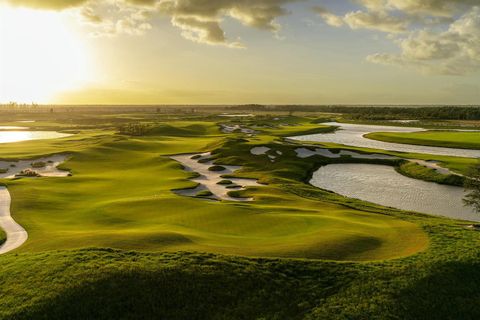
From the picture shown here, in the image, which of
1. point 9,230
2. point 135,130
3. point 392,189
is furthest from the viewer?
point 135,130

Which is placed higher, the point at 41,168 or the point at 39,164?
the point at 39,164

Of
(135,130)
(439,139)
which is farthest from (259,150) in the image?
(135,130)

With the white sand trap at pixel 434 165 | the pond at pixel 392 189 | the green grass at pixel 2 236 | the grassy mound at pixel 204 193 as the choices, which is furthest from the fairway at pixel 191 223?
the white sand trap at pixel 434 165

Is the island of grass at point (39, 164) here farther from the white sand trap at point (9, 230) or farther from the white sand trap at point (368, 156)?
the white sand trap at point (368, 156)

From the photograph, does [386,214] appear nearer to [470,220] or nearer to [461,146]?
[470,220]

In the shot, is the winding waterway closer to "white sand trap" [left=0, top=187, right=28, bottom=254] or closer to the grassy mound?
the grassy mound

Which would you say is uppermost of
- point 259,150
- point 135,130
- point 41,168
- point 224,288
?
point 135,130

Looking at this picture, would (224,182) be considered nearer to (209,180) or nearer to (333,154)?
(209,180)
